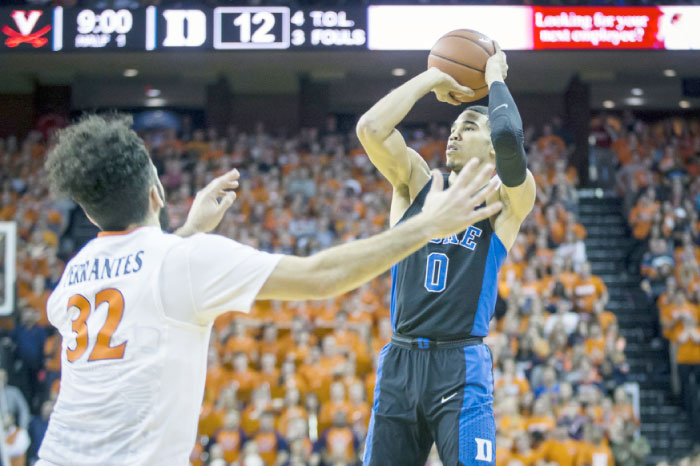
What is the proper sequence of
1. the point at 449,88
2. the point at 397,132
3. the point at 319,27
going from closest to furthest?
the point at 397,132
the point at 449,88
the point at 319,27

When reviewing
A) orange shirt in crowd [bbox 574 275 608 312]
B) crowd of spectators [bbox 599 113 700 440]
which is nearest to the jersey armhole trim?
orange shirt in crowd [bbox 574 275 608 312]

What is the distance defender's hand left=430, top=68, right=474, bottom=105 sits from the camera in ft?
14.5

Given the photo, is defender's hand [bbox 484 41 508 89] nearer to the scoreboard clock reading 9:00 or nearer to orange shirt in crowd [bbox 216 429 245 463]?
orange shirt in crowd [bbox 216 429 245 463]

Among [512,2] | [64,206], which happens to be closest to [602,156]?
[512,2]

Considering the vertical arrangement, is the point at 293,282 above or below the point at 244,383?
above

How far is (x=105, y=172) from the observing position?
2.51 meters

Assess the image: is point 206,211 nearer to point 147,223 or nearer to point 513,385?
point 147,223

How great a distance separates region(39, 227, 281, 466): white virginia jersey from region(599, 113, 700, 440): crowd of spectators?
10599 millimetres

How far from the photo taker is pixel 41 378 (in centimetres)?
1102

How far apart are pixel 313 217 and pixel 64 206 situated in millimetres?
4116

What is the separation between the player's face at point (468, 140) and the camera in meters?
4.54

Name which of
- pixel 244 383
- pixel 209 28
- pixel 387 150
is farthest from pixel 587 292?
pixel 387 150

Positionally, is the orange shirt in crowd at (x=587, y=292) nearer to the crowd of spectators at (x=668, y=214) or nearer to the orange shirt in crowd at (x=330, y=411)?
the crowd of spectators at (x=668, y=214)

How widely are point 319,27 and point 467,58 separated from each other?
32.0ft
